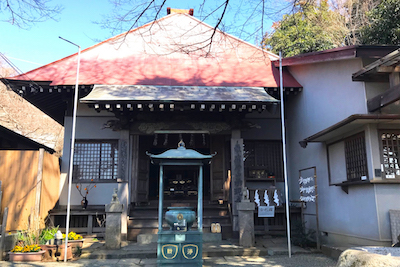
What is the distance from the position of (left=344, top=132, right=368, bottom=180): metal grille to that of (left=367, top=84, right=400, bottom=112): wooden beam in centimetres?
64

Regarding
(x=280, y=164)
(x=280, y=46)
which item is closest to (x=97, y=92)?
(x=280, y=164)

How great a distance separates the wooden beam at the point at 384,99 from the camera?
6.23m

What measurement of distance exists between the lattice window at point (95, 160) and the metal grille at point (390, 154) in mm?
7937

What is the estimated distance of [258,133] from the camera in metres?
11.4

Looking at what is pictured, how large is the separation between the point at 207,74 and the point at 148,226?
5.37 meters

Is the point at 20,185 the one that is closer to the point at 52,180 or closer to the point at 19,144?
the point at 52,180

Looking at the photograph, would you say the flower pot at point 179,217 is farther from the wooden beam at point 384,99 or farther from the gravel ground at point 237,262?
the wooden beam at point 384,99

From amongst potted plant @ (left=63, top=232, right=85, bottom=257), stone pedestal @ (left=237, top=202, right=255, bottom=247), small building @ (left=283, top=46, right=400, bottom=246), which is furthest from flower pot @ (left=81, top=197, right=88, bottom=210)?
small building @ (left=283, top=46, right=400, bottom=246)

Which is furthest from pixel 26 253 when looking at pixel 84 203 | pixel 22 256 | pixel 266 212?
pixel 266 212

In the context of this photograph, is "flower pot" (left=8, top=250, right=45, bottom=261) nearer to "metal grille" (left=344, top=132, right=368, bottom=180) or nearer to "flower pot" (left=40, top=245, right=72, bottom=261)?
"flower pot" (left=40, top=245, right=72, bottom=261)

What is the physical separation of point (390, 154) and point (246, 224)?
382 centimetres

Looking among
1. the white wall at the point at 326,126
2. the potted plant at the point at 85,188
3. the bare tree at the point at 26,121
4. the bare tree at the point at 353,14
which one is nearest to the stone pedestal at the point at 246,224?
the white wall at the point at 326,126

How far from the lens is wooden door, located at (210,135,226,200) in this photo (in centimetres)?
1177

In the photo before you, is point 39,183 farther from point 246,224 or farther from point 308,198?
point 308,198
